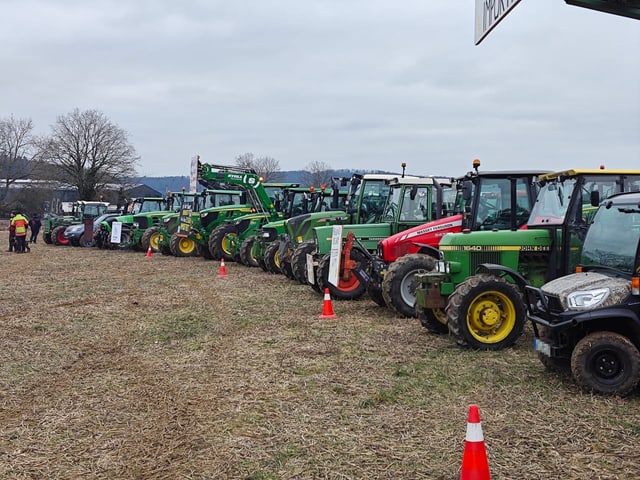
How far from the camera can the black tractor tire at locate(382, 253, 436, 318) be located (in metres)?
10.1

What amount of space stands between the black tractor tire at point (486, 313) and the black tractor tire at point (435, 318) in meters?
0.95

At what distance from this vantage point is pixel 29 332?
9.52 metres

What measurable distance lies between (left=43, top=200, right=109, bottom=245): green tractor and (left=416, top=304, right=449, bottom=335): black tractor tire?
24.9 m

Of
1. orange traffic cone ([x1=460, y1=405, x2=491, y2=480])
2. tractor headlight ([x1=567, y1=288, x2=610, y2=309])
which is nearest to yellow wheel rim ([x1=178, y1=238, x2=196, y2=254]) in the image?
tractor headlight ([x1=567, y1=288, x2=610, y2=309])

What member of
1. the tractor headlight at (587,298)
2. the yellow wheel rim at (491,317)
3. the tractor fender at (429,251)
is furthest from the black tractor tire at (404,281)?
the tractor headlight at (587,298)

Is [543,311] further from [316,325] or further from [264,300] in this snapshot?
[264,300]

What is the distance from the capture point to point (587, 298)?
6172 millimetres

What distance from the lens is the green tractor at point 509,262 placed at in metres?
7.91


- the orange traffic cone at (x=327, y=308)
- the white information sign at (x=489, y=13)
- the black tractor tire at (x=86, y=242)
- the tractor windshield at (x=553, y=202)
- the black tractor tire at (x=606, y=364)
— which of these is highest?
the white information sign at (x=489, y=13)

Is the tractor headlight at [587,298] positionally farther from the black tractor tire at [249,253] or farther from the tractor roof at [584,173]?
the black tractor tire at [249,253]

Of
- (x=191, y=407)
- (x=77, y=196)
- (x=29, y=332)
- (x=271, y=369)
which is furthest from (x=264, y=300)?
(x=77, y=196)

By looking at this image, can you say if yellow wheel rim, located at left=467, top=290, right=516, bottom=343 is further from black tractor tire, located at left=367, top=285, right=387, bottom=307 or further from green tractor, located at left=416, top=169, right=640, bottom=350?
black tractor tire, located at left=367, top=285, right=387, bottom=307

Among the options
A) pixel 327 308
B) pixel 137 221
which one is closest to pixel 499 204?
pixel 327 308

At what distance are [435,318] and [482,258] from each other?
3.18 feet
